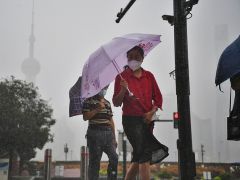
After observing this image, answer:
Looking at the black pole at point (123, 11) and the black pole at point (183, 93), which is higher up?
the black pole at point (123, 11)

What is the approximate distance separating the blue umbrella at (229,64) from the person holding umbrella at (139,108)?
1315 mm

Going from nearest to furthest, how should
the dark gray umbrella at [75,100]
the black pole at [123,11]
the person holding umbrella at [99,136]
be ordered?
1. the person holding umbrella at [99,136]
2. the dark gray umbrella at [75,100]
3. the black pole at [123,11]

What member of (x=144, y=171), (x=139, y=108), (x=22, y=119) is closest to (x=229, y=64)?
(x=139, y=108)

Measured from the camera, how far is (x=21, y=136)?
39.4m

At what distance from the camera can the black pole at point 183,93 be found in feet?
18.1

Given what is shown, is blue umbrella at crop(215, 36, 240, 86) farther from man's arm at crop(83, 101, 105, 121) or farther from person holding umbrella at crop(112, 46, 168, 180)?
man's arm at crop(83, 101, 105, 121)

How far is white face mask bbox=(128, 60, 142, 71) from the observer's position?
6.11 metres

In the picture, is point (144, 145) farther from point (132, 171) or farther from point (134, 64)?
point (134, 64)

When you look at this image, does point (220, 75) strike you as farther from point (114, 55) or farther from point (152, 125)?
point (114, 55)

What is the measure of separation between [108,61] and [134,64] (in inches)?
16.2

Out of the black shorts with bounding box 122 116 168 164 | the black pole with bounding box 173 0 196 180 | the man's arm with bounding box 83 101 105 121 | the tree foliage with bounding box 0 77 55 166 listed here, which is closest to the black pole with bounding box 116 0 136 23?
the black pole with bounding box 173 0 196 180

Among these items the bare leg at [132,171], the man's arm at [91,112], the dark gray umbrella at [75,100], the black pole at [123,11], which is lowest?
the bare leg at [132,171]

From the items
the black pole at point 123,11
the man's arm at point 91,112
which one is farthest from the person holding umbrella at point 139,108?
the black pole at point 123,11

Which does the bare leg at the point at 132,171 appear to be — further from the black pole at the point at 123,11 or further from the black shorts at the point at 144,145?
the black pole at the point at 123,11
